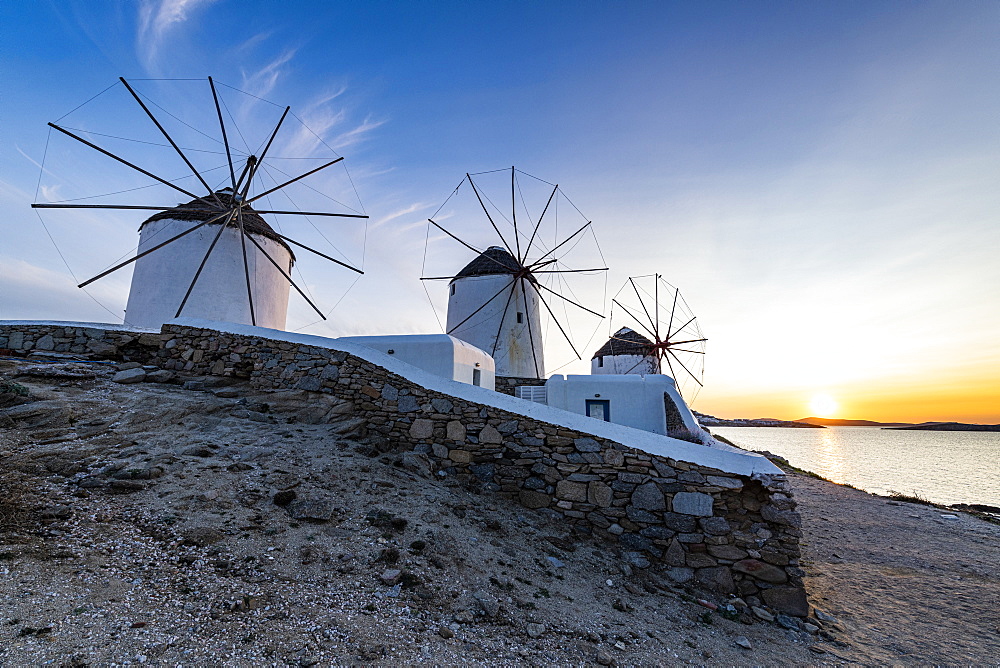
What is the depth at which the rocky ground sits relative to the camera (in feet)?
8.82

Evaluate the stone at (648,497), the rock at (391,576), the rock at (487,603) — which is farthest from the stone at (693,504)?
the rock at (391,576)

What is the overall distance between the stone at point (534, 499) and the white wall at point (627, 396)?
317 inches

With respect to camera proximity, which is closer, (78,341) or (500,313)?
(78,341)

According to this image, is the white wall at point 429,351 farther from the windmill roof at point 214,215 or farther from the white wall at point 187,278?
the windmill roof at point 214,215

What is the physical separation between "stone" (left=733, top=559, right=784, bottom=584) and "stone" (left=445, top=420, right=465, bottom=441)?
3.56m

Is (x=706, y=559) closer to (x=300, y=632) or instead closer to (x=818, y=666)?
(x=818, y=666)

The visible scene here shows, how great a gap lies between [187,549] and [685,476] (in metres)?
4.88

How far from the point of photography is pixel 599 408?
44.8ft

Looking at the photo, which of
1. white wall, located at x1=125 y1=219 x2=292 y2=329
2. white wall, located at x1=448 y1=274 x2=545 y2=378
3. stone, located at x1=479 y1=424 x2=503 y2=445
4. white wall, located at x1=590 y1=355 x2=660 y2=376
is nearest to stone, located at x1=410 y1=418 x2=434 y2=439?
stone, located at x1=479 y1=424 x2=503 y2=445

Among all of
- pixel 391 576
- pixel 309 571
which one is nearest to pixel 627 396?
pixel 391 576

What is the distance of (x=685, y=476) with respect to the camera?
503 cm

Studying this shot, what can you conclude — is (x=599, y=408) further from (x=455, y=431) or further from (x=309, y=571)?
(x=309, y=571)

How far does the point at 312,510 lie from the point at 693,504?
4139 mm

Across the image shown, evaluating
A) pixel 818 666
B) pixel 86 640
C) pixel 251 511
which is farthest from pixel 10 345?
pixel 818 666
